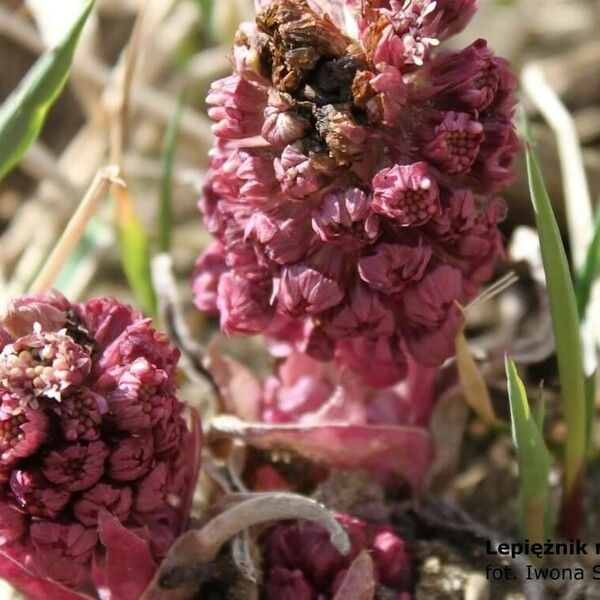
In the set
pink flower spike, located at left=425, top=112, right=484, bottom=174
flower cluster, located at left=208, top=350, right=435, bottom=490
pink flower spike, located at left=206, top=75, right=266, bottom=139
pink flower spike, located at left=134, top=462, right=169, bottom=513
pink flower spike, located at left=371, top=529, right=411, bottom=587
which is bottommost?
pink flower spike, located at left=371, top=529, right=411, bottom=587

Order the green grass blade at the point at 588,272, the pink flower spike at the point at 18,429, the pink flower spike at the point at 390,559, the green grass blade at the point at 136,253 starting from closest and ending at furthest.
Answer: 1. the pink flower spike at the point at 18,429
2. the pink flower spike at the point at 390,559
3. the green grass blade at the point at 588,272
4. the green grass blade at the point at 136,253

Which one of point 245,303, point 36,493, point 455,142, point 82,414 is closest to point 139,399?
point 82,414

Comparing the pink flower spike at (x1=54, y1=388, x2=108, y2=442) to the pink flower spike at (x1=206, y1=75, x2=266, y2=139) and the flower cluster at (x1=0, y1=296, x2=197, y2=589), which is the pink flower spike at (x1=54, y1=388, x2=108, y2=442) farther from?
the pink flower spike at (x1=206, y1=75, x2=266, y2=139)

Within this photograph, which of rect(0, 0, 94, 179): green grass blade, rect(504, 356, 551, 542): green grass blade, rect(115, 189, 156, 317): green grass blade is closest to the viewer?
rect(504, 356, 551, 542): green grass blade

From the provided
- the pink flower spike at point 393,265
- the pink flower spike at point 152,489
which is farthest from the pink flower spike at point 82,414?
the pink flower spike at point 393,265

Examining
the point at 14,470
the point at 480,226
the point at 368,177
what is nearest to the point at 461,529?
the point at 480,226

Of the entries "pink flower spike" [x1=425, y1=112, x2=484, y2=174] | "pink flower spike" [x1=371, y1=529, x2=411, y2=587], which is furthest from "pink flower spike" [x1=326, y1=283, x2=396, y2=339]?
"pink flower spike" [x1=371, y1=529, x2=411, y2=587]

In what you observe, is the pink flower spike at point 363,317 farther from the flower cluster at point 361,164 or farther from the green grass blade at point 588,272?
A: the green grass blade at point 588,272

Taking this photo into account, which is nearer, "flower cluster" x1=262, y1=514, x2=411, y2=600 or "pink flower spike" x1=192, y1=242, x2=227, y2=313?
"flower cluster" x1=262, y1=514, x2=411, y2=600
